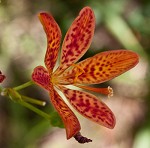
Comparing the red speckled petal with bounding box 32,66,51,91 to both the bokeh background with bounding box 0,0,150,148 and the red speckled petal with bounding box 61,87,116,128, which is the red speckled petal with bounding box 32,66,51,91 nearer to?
the red speckled petal with bounding box 61,87,116,128

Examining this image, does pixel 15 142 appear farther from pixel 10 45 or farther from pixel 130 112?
pixel 130 112

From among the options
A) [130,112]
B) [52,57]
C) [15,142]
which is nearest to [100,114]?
[52,57]

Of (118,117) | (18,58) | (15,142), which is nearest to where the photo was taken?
(15,142)

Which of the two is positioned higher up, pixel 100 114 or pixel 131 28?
pixel 100 114

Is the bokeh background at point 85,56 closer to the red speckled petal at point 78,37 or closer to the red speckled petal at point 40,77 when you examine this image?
the red speckled petal at point 78,37

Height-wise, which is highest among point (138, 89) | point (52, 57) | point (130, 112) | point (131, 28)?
point (52, 57)

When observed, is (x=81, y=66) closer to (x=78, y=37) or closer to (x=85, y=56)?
(x=78, y=37)

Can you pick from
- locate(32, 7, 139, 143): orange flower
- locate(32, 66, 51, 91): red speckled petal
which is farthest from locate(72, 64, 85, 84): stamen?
locate(32, 66, 51, 91): red speckled petal
